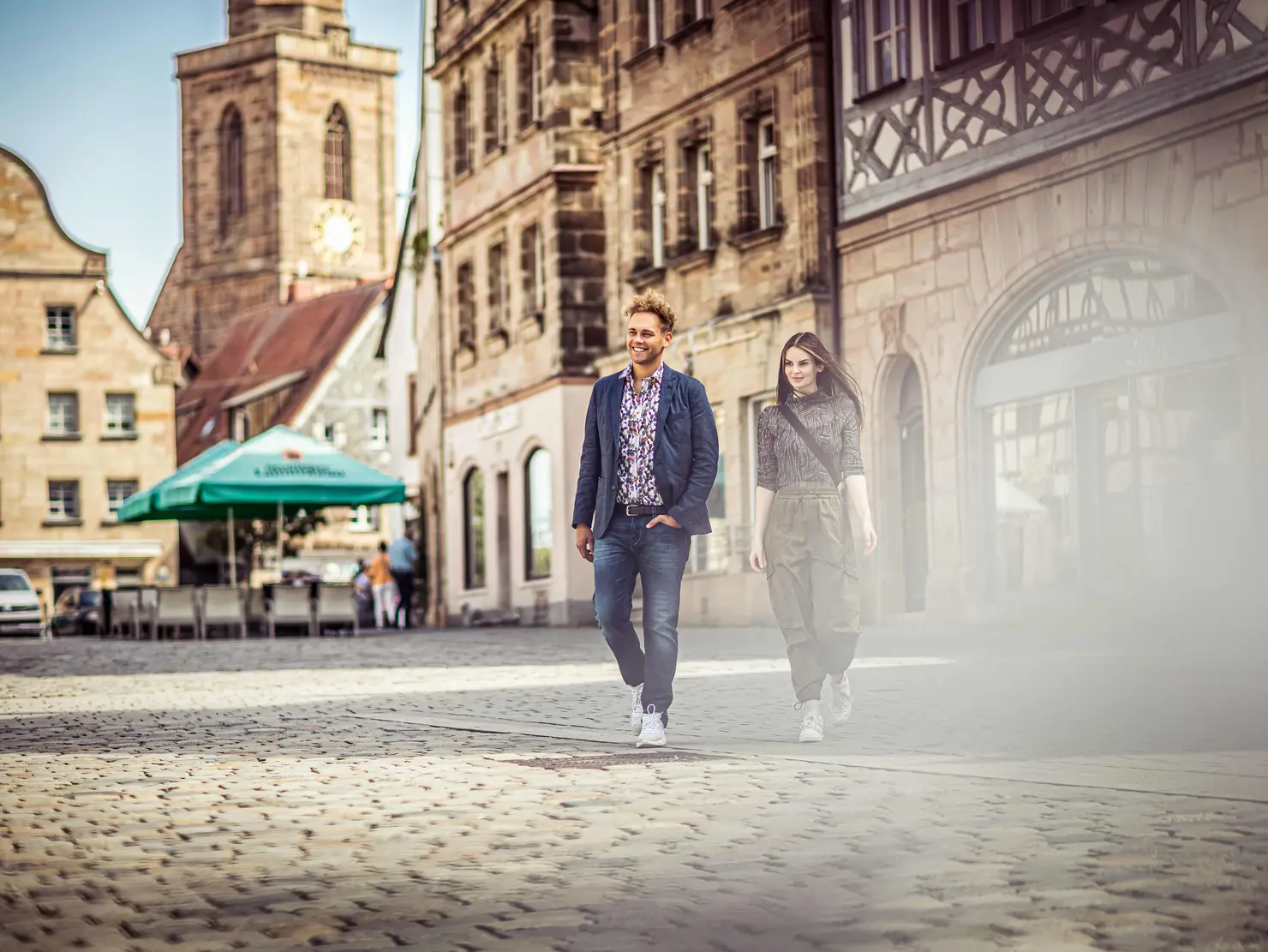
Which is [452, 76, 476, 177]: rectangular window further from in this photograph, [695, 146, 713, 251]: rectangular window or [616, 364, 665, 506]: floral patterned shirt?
[616, 364, 665, 506]: floral patterned shirt

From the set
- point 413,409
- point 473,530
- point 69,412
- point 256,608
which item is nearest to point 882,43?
point 256,608

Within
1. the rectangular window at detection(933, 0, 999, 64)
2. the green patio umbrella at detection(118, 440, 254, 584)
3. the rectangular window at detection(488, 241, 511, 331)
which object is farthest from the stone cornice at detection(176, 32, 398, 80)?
the rectangular window at detection(933, 0, 999, 64)

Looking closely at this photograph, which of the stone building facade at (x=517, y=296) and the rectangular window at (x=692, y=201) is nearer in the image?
the rectangular window at (x=692, y=201)

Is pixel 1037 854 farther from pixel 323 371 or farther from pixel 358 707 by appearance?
pixel 323 371

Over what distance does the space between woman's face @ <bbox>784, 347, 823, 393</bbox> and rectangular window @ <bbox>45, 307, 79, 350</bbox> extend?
62373mm

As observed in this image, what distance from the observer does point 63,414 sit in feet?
230

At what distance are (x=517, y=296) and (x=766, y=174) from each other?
8.90 metres

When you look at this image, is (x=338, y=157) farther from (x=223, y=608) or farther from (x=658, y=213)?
(x=658, y=213)

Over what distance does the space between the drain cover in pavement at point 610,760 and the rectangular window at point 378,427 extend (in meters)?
67.7

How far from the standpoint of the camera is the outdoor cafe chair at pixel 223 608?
31.3 meters

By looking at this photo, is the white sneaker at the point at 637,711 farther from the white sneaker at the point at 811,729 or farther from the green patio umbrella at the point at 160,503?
the green patio umbrella at the point at 160,503

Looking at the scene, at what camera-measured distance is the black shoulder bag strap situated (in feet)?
32.8

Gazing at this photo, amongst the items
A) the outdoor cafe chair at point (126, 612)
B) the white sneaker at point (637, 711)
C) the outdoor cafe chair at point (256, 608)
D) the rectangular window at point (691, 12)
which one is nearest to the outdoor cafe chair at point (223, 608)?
the outdoor cafe chair at point (256, 608)

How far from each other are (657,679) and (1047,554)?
11.2 meters
